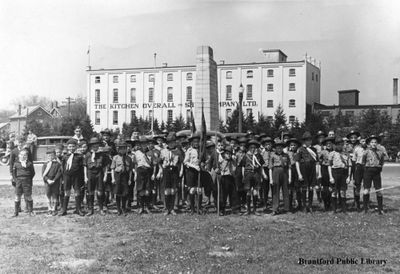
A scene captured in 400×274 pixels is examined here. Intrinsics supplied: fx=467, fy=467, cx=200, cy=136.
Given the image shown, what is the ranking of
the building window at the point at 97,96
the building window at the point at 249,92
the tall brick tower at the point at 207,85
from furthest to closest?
the building window at the point at 97,96 → the building window at the point at 249,92 → the tall brick tower at the point at 207,85

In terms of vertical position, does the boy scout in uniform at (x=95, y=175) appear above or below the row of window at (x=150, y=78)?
below

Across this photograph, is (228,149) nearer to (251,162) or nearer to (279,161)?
(251,162)

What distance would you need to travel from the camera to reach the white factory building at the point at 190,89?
66000 mm

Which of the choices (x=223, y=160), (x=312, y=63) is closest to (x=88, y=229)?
(x=223, y=160)

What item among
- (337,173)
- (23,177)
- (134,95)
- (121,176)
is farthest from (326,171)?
(134,95)

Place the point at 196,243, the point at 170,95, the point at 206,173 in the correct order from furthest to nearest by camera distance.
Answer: the point at 170,95 < the point at 206,173 < the point at 196,243

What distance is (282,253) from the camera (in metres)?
7.44

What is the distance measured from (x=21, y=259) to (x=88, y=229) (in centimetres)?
247

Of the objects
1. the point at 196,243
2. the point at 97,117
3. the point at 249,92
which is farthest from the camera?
the point at 97,117

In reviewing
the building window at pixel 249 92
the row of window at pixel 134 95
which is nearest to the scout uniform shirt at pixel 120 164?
the row of window at pixel 134 95

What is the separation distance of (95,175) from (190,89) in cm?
5789

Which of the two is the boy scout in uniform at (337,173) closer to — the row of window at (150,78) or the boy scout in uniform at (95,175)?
the boy scout in uniform at (95,175)

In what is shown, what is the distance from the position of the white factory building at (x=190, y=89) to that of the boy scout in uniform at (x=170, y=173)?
54.0 metres

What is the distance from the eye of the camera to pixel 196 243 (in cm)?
813
